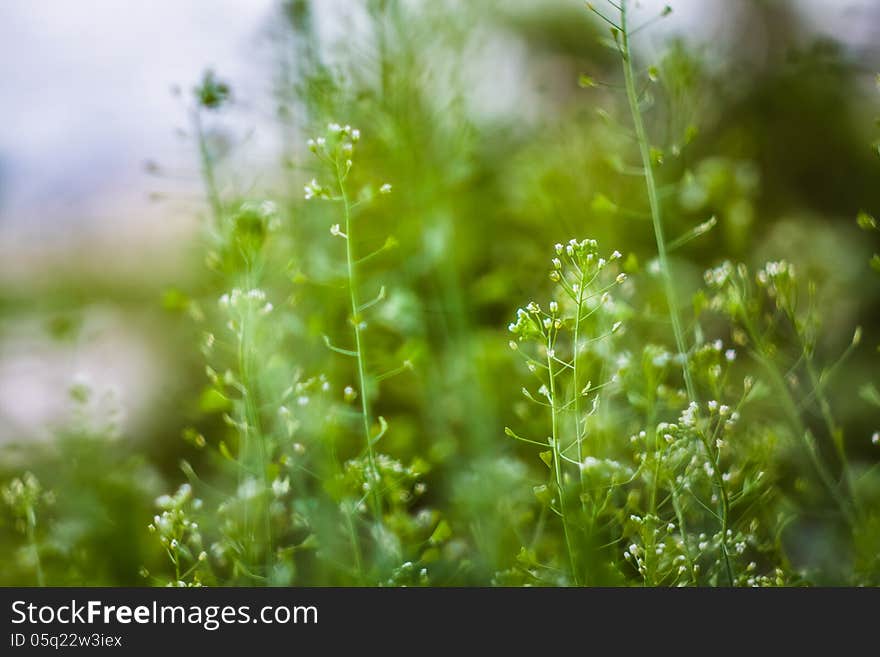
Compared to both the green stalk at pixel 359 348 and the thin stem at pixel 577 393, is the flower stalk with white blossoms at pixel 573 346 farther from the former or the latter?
the green stalk at pixel 359 348

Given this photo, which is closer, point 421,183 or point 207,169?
point 207,169

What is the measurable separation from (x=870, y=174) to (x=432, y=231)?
29.8 inches

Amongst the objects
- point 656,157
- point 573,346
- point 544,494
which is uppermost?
point 656,157

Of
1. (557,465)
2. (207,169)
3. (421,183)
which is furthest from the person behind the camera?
(421,183)

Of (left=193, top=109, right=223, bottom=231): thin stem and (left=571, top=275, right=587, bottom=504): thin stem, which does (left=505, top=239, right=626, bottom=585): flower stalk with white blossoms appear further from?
(left=193, top=109, right=223, bottom=231): thin stem

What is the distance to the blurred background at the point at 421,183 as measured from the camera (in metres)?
0.91

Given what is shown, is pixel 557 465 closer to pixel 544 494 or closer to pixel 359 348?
pixel 544 494

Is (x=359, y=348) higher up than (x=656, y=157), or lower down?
lower down

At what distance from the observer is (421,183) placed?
3.39 feet

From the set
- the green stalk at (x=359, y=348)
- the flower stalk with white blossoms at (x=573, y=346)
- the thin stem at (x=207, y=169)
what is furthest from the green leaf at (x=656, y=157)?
the thin stem at (x=207, y=169)

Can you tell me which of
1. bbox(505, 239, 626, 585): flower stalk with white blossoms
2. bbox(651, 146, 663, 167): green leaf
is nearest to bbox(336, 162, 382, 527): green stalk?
bbox(505, 239, 626, 585): flower stalk with white blossoms

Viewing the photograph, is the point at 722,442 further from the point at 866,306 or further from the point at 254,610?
the point at 866,306

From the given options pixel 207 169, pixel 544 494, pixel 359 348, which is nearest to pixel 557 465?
pixel 544 494

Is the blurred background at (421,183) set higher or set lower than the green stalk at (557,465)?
higher
